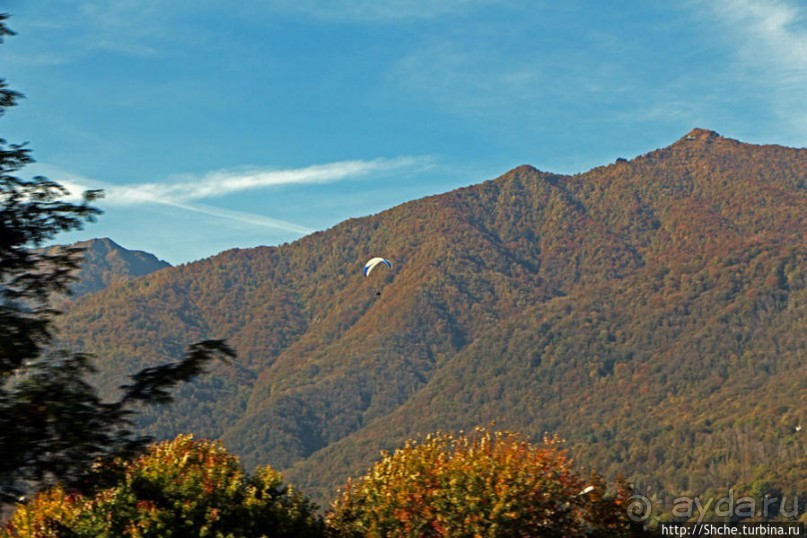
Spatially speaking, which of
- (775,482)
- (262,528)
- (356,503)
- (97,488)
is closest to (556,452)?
(356,503)

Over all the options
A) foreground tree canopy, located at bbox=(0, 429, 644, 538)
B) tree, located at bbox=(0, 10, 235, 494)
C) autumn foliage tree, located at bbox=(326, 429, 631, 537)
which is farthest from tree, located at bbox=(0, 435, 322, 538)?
tree, located at bbox=(0, 10, 235, 494)

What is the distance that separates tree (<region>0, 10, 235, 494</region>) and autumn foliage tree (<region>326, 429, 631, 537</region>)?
357 inches

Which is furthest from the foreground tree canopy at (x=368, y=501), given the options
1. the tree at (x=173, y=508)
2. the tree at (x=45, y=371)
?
the tree at (x=45, y=371)

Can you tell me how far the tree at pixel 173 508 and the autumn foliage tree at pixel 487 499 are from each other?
1.66 m

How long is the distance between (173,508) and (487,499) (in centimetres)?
614

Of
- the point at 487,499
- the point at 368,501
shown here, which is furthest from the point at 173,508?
the point at 487,499

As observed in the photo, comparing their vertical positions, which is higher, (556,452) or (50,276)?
(50,276)

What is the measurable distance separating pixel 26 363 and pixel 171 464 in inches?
323

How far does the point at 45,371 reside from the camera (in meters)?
11.6

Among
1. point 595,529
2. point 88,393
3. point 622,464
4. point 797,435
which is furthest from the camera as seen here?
point 622,464

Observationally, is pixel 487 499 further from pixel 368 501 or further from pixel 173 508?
pixel 173 508

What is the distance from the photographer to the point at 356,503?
2194 cm

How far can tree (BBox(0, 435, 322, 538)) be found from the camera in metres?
17.7

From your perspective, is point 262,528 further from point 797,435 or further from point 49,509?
point 797,435
